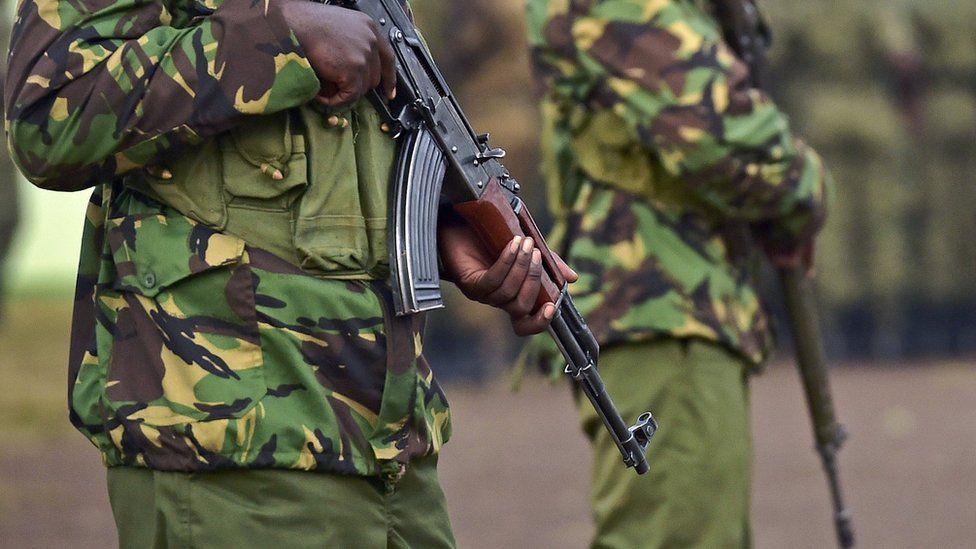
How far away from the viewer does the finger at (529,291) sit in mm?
2543

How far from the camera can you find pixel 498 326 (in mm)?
10891

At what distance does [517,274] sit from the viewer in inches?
99.6

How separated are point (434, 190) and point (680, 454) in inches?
54.8

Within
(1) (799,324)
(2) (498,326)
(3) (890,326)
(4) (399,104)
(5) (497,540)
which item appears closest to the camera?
(4) (399,104)

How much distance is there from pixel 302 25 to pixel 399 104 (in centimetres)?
24

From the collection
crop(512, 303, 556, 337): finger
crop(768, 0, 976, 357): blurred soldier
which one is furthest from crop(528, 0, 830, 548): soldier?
crop(768, 0, 976, 357): blurred soldier

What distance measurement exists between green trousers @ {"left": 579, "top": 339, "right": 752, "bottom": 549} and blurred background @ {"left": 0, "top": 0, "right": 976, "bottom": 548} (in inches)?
176

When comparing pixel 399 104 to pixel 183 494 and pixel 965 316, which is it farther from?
pixel 965 316

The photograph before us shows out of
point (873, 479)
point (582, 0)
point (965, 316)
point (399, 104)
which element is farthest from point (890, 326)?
point (399, 104)

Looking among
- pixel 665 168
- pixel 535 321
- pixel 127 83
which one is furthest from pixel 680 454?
pixel 127 83

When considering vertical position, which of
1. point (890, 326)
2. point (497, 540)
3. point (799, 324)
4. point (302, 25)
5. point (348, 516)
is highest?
point (302, 25)

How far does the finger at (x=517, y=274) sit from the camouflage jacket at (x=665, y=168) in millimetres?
1215

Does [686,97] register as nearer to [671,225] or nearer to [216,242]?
[671,225]

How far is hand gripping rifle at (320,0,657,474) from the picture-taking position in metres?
2.49
